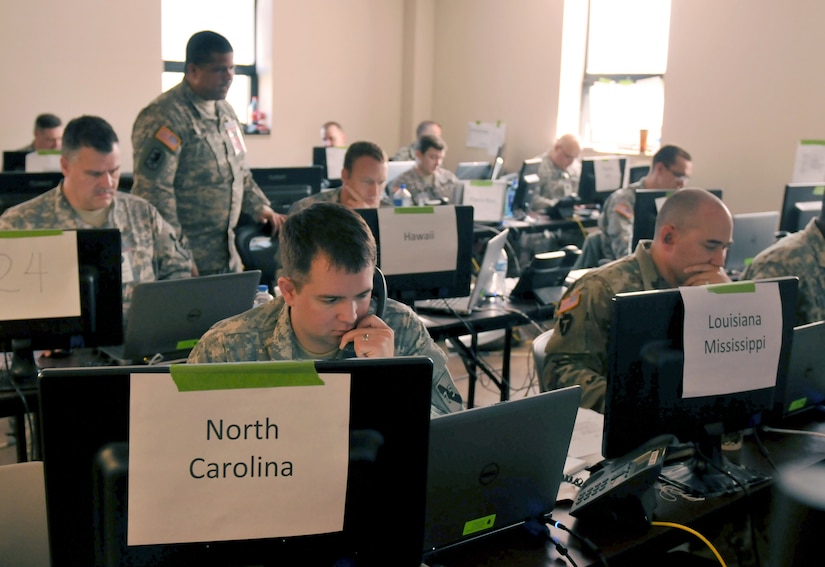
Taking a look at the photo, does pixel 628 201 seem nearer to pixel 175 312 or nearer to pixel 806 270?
pixel 806 270

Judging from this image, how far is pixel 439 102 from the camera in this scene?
891 centimetres

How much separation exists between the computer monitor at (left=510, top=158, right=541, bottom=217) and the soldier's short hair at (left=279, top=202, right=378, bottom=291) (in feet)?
16.2

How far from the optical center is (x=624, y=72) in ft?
24.6

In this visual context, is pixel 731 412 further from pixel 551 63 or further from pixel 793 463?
pixel 551 63

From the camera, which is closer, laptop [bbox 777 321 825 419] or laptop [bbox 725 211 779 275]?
laptop [bbox 777 321 825 419]

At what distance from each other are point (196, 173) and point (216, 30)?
14.2ft

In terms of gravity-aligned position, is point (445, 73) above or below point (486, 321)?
above

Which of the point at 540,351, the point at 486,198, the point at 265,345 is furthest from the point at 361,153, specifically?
the point at 265,345

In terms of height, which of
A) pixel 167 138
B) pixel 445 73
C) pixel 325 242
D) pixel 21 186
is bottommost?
pixel 21 186

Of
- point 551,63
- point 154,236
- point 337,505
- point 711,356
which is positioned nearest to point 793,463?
point 711,356

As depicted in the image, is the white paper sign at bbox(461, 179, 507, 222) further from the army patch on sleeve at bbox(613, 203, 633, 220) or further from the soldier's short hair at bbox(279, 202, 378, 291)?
the soldier's short hair at bbox(279, 202, 378, 291)

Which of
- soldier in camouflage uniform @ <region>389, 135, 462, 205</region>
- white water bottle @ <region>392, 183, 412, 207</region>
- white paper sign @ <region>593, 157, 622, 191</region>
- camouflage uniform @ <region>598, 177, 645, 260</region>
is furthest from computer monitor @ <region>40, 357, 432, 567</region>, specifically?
white paper sign @ <region>593, 157, 622, 191</region>

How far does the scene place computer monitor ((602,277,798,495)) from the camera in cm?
168

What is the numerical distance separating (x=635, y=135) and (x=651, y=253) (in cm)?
526
